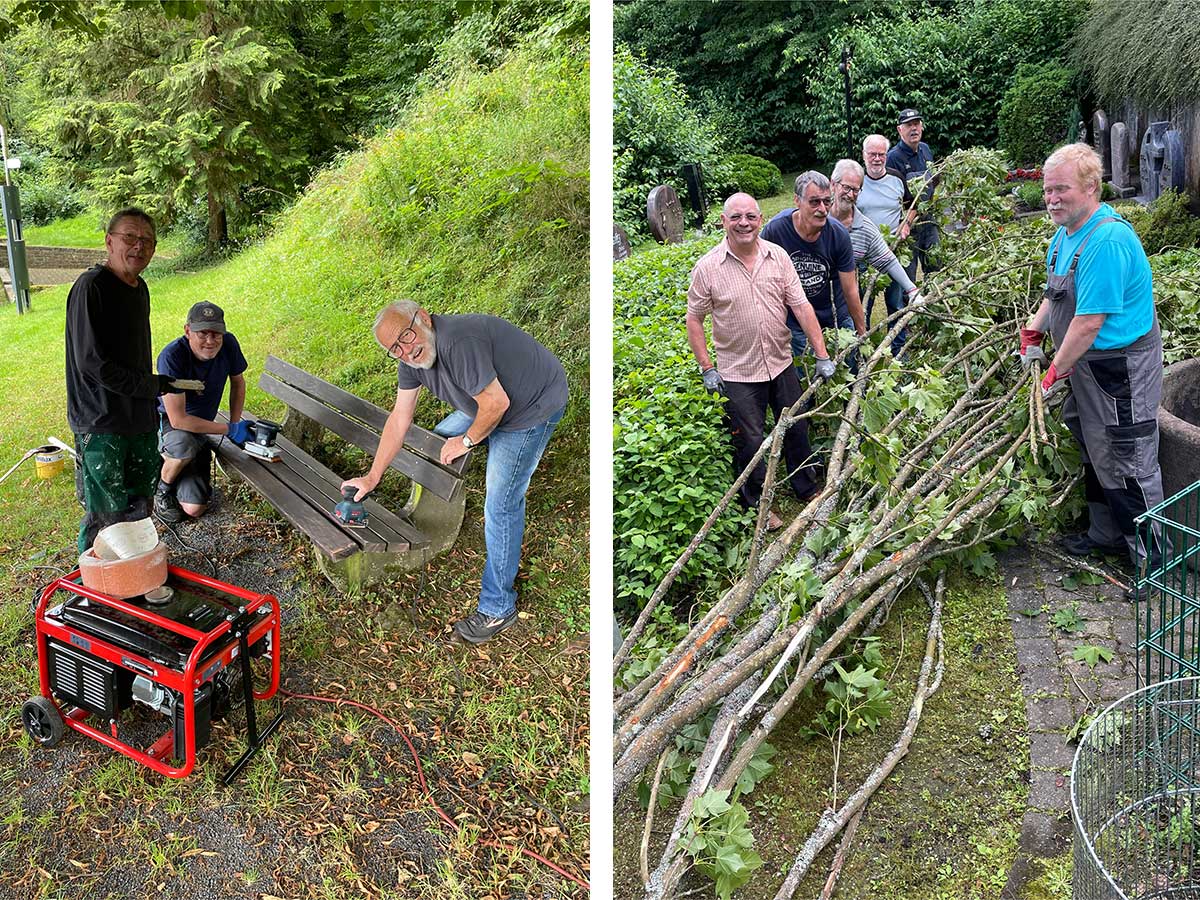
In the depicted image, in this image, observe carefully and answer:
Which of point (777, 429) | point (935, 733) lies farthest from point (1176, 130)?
point (935, 733)

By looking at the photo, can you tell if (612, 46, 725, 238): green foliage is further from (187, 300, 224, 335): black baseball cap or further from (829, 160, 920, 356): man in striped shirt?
(187, 300, 224, 335): black baseball cap

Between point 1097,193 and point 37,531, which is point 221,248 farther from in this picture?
point 1097,193

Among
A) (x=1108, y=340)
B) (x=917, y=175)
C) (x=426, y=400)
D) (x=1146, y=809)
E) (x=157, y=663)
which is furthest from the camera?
(x=917, y=175)

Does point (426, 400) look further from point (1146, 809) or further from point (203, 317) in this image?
Answer: point (1146, 809)

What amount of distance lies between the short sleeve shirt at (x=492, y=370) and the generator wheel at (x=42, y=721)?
4.77 feet

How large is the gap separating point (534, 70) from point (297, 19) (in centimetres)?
145

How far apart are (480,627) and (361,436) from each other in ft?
3.14

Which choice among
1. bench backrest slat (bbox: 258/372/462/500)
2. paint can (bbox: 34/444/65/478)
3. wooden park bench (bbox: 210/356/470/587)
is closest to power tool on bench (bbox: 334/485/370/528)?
wooden park bench (bbox: 210/356/470/587)

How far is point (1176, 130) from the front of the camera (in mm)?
5344

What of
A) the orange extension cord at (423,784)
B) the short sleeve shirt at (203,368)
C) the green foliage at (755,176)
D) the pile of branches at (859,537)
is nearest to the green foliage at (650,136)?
the green foliage at (755,176)

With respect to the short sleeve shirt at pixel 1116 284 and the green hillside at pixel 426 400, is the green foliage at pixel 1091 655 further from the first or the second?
the green hillside at pixel 426 400

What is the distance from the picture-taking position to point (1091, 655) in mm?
2783

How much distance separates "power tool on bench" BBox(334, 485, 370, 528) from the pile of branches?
1.05 m

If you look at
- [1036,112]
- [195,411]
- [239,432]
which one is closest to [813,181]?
[239,432]
